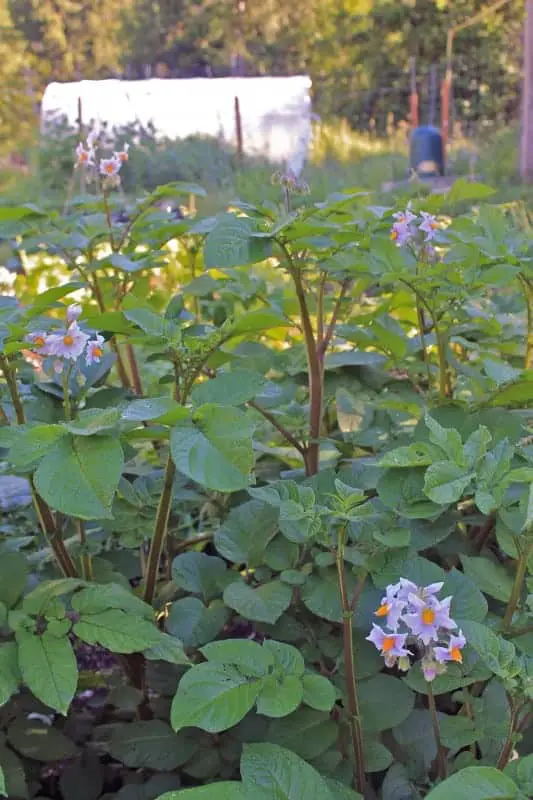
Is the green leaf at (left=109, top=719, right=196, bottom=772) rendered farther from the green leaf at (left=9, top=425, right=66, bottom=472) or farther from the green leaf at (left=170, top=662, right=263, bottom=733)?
the green leaf at (left=9, top=425, right=66, bottom=472)

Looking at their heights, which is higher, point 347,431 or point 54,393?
point 54,393

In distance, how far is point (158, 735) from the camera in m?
0.96

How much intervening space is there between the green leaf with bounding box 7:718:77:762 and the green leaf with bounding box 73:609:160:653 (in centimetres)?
29

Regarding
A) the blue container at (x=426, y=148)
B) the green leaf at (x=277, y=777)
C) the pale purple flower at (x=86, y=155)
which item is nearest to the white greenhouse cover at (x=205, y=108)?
the blue container at (x=426, y=148)

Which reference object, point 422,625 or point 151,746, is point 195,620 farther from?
point 422,625

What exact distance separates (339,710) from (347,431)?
441mm

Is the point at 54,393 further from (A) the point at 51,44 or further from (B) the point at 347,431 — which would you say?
(A) the point at 51,44

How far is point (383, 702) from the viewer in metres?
0.86

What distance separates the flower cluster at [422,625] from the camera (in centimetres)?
70

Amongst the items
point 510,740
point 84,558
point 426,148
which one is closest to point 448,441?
point 510,740

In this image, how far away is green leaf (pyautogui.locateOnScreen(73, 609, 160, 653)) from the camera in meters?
0.78

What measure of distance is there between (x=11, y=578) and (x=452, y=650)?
0.47m

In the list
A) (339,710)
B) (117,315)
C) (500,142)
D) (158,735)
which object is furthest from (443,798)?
(500,142)

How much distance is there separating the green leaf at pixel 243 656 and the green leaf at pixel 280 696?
13mm
